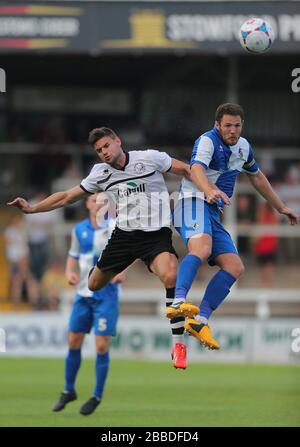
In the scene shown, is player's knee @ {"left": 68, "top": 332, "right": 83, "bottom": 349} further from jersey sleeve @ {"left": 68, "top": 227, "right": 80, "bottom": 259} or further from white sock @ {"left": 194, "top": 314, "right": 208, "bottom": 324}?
white sock @ {"left": 194, "top": 314, "right": 208, "bottom": 324}

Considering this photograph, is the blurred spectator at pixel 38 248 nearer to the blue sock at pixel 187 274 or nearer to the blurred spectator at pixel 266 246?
the blurred spectator at pixel 266 246

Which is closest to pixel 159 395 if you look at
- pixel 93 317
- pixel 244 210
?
pixel 93 317

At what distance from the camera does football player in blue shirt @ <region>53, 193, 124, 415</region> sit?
13.6m

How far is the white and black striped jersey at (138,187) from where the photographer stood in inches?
456

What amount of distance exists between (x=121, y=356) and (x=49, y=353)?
4.34 ft

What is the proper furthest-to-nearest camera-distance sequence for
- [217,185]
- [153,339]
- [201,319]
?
[153,339] → [217,185] → [201,319]

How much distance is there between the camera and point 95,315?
13758mm

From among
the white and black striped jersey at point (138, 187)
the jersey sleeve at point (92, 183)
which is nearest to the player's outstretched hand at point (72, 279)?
the white and black striped jersey at point (138, 187)

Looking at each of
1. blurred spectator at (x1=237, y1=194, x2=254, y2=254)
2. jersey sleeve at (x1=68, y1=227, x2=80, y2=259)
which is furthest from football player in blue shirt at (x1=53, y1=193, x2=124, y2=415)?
blurred spectator at (x1=237, y1=194, x2=254, y2=254)

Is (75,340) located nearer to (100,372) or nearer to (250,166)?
(100,372)

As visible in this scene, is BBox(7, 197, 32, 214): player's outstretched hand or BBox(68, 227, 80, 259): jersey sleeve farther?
BBox(68, 227, 80, 259): jersey sleeve

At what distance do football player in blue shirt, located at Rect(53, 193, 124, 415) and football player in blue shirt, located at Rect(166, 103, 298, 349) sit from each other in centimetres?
220

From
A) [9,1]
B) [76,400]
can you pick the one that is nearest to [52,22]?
[9,1]

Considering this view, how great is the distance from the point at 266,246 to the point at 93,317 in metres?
10.0
